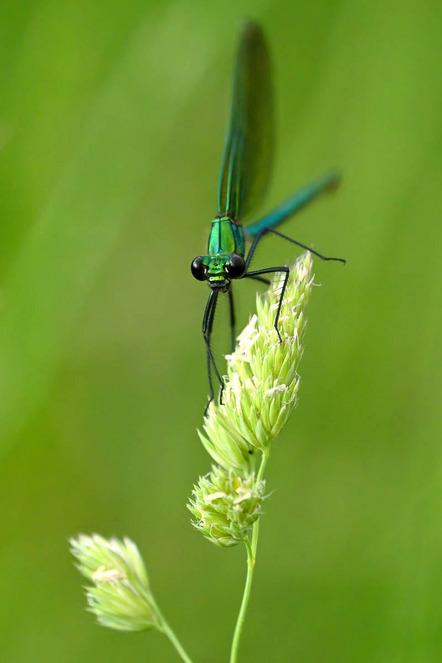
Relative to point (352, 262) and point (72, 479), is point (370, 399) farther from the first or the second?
point (72, 479)

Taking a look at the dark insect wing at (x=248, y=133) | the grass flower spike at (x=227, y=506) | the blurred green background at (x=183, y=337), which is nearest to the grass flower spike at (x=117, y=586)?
the grass flower spike at (x=227, y=506)

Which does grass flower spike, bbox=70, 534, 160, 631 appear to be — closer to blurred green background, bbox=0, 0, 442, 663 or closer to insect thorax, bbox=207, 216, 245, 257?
blurred green background, bbox=0, 0, 442, 663

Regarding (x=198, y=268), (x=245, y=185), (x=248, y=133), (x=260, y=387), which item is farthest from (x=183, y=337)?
(x=260, y=387)

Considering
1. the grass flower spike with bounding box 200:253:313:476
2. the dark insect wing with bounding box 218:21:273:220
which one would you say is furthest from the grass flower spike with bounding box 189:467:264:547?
the dark insect wing with bounding box 218:21:273:220

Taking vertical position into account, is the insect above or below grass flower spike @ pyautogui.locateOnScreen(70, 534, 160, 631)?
above

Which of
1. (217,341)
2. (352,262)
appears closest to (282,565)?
(217,341)

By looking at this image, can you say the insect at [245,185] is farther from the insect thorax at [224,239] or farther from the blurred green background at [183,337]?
the blurred green background at [183,337]

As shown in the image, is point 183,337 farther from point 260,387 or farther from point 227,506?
point 227,506
